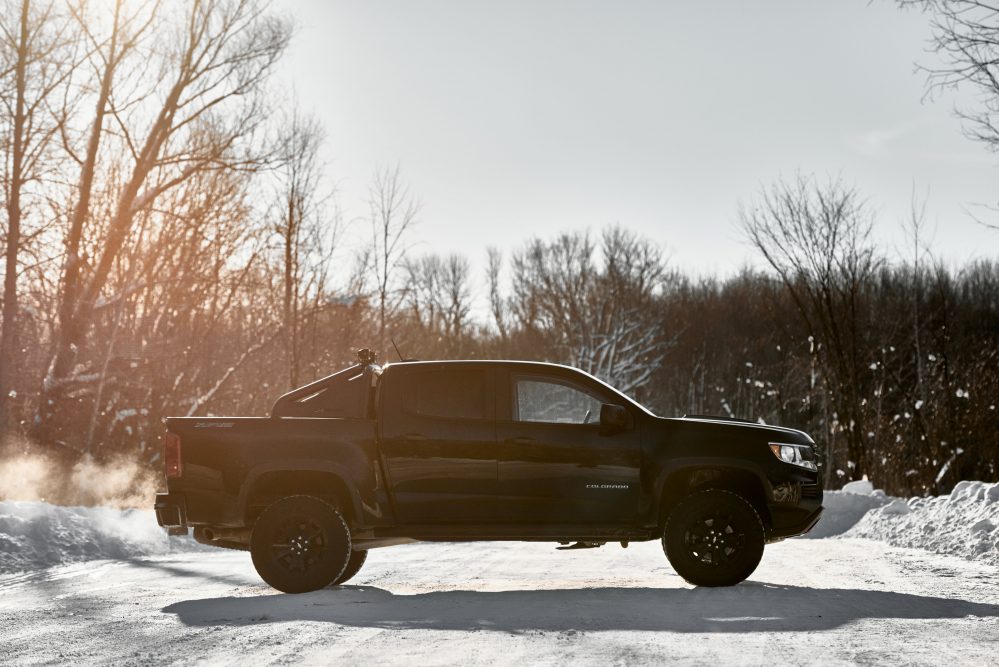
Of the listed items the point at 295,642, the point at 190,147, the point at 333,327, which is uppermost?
the point at 190,147

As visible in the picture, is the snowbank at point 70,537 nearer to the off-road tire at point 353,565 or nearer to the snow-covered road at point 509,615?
the snow-covered road at point 509,615

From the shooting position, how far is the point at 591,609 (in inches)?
326

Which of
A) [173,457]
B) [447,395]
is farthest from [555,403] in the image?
[173,457]

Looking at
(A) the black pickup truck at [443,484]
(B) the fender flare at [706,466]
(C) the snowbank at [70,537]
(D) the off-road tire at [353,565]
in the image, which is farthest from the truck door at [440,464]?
(C) the snowbank at [70,537]

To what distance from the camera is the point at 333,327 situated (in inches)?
1382

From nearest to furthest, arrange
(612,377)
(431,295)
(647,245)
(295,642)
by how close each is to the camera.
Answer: (295,642) < (612,377) < (647,245) < (431,295)

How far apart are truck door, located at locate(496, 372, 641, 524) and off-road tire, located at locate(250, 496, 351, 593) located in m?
1.43

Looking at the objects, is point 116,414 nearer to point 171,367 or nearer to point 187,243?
point 171,367

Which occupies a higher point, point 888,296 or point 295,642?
point 888,296

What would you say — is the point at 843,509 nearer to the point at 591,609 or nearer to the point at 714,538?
the point at 714,538

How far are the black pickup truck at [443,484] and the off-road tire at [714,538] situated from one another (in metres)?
0.01

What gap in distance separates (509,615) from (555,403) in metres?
2.47

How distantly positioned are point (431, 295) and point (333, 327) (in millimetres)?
55736

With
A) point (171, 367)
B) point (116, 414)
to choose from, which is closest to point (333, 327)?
point (171, 367)
